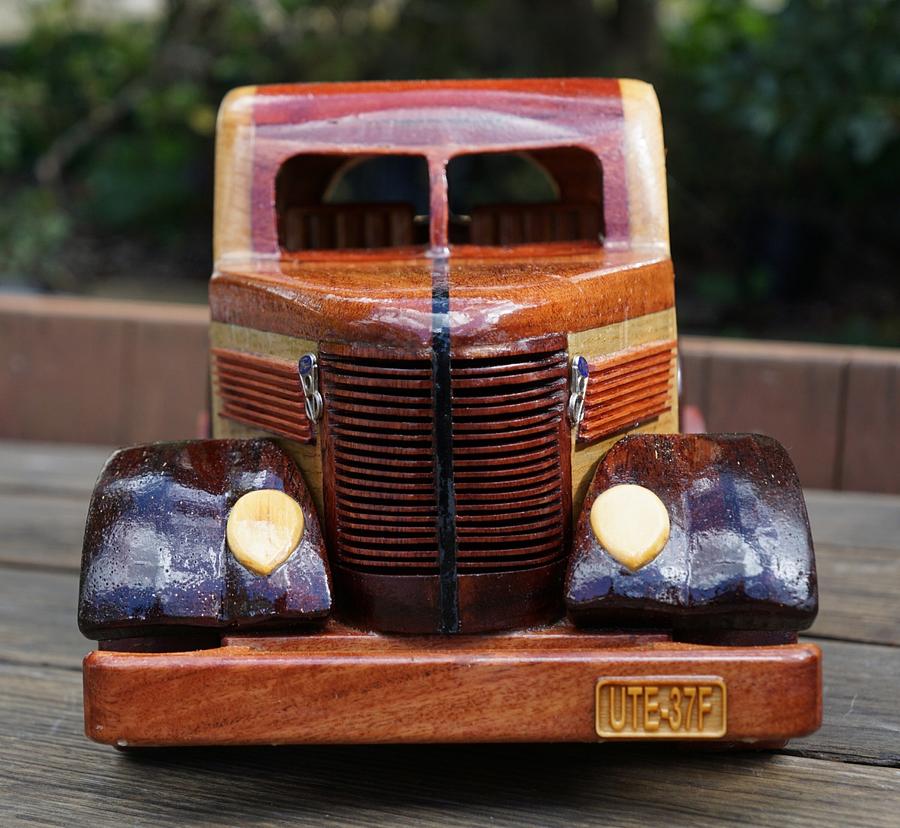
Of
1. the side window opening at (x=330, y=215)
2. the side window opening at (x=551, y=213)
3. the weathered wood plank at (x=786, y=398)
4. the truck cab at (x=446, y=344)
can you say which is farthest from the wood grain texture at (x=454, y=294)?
the weathered wood plank at (x=786, y=398)

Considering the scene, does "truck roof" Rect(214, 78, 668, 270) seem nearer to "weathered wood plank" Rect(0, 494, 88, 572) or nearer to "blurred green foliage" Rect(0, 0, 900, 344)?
"weathered wood plank" Rect(0, 494, 88, 572)

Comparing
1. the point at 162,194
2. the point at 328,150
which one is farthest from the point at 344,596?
the point at 162,194

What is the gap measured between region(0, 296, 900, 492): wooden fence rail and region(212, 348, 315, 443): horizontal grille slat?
177 cm

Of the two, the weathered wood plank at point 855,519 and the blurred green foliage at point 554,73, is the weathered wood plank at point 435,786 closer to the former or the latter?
the weathered wood plank at point 855,519

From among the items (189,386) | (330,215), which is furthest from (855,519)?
(189,386)

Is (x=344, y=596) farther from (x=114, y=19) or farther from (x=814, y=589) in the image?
(x=114, y=19)

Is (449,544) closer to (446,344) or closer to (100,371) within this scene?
(446,344)

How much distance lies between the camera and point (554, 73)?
24.9ft

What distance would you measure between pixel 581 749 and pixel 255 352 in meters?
1.12

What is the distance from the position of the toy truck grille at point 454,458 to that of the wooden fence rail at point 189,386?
7.09 ft

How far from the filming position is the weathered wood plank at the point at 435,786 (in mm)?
2488

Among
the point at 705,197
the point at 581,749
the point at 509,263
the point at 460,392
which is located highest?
the point at 705,197

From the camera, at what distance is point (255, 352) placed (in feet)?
9.43

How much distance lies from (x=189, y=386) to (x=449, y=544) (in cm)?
272
